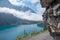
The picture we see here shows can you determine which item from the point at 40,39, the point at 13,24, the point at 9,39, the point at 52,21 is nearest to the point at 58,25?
the point at 52,21

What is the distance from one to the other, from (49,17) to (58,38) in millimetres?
690

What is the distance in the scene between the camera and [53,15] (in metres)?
5.40

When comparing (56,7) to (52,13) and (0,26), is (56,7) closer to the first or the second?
(52,13)

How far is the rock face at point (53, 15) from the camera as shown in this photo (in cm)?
520

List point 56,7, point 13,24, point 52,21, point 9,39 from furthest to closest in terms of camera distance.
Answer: point 13,24
point 9,39
point 52,21
point 56,7

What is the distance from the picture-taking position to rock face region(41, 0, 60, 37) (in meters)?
5.20

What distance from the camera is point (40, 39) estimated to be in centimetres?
1052

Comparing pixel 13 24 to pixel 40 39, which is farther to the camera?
pixel 13 24

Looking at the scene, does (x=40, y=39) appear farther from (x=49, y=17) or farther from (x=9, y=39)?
(x=9, y=39)

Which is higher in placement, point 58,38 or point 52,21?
point 52,21

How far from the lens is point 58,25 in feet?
17.4

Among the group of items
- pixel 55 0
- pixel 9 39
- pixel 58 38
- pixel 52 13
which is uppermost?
pixel 55 0

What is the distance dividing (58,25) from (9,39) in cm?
1170

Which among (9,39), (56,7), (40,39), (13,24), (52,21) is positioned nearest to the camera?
(56,7)
